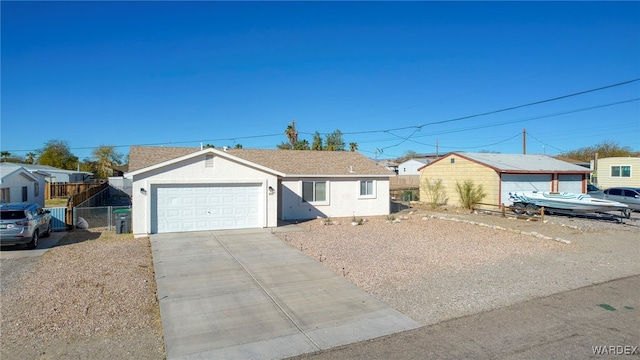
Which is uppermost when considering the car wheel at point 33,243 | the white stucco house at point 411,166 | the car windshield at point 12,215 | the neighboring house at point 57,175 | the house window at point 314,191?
the white stucco house at point 411,166

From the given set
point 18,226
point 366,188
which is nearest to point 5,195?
point 18,226

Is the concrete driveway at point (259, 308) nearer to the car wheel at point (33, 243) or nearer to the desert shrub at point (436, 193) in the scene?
the car wheel at point (33, 243)

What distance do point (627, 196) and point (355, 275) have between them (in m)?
23.0

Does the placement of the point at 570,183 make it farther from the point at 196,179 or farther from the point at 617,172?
the point at 196,179

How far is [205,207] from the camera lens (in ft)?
53.9

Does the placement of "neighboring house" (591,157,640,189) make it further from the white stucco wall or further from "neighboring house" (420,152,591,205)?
the white stucco wall

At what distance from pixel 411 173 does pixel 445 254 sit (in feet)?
171

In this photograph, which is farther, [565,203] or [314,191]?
[565,203]

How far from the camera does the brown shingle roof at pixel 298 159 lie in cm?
1988

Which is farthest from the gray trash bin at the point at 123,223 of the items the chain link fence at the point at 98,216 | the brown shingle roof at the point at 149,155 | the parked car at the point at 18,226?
the parked car at the point at 18,226

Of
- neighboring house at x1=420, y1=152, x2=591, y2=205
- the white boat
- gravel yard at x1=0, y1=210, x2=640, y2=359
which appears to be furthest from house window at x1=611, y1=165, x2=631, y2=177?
gravel yard at x1=0, y1=210, x2=640, y2=359

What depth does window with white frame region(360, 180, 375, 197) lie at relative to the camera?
2256 cm

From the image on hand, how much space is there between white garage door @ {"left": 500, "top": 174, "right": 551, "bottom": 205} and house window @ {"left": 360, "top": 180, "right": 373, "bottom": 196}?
365 inches

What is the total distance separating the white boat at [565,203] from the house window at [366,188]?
8.12 metres
